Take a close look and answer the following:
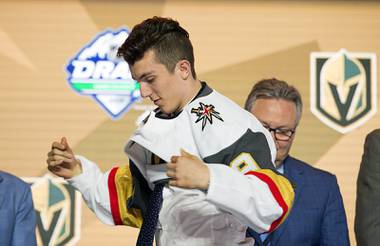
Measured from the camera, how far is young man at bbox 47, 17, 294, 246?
2.33m

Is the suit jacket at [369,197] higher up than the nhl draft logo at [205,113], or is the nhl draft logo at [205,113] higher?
the nhl draft logo at [205,113]

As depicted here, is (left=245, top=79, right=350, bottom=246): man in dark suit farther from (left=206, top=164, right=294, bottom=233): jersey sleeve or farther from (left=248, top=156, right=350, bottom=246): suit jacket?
(left=206, top=164, right=294, bottom=233): jersey sleeve

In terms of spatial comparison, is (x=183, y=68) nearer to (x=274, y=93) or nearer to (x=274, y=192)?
(x=274, y=192)

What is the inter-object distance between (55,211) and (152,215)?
9.43 ft

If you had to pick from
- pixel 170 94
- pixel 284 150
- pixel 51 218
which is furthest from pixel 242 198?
pixel 51 218

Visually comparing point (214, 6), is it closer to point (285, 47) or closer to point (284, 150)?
point (285, 47)

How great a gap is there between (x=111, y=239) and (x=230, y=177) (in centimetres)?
334

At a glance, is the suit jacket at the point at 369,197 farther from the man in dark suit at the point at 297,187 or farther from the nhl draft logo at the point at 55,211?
the nhl draft logo at the point at 55,211

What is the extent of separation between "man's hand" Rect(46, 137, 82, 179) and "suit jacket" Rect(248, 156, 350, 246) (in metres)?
0.88

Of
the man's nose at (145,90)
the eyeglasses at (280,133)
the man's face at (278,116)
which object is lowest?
the eyeglasses at (280,133)

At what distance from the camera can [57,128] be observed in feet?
18.2

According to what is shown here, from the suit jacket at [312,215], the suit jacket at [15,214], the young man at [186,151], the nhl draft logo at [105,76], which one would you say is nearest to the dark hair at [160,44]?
the young man at [186,151]

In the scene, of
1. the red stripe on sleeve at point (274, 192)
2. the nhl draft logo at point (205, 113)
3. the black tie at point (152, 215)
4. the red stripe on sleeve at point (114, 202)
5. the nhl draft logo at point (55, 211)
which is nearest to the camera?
the red stripe on sleeve at point (274, 192)

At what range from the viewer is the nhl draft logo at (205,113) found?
8.36ft
